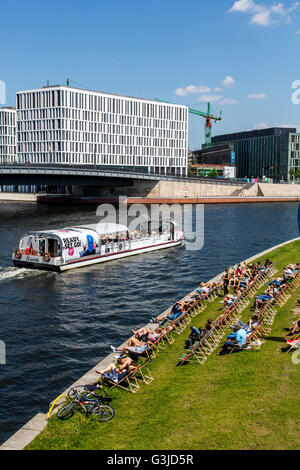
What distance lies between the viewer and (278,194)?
12450 cm

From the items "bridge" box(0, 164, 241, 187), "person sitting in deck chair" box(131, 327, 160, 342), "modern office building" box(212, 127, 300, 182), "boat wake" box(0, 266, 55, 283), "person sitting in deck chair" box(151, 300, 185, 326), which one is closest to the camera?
"person sitting in deck chair" box(131, 327, 160, 342)

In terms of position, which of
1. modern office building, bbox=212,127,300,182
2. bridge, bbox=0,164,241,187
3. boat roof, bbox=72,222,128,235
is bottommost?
boat roof, bbox=72,222,128,235

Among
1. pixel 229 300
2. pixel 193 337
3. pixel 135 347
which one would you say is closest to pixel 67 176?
pixel 229 300

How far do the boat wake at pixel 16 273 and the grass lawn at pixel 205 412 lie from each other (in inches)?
817

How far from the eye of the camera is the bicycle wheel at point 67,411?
12156mm

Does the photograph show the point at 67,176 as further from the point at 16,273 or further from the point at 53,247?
the point at 16,273

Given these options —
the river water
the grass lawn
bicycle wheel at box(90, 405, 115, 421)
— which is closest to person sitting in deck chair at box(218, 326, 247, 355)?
the grass lawn

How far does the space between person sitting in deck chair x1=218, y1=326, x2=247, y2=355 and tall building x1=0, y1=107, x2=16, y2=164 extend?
169854 mm

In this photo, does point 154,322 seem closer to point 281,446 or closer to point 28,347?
point 28,347

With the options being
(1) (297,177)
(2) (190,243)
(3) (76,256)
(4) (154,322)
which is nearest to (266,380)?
Result: (4) (154,322)

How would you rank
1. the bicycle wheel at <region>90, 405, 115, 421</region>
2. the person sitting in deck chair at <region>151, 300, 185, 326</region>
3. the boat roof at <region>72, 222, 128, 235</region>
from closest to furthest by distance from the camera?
1. the bicycle wheel at <region>90, 405, 115, 421</region>
2. the person sitting in deck chair at <region>151, 300, 185, 326</region>
3. the boat roof at <region>72, 222, 128, 235</region>

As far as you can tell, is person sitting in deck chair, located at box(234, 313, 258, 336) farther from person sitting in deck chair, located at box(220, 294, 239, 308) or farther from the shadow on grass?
person sitting in deck chair, located at box(220, 294, 239, 308)

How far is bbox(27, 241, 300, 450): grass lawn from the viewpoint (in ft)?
35.0
